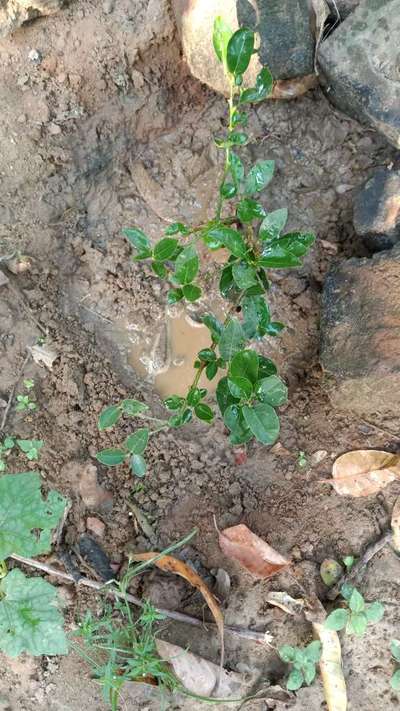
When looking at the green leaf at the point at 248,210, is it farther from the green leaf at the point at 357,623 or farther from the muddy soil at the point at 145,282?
the green leaf at the point at 357,623

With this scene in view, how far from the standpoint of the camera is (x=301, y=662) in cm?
239

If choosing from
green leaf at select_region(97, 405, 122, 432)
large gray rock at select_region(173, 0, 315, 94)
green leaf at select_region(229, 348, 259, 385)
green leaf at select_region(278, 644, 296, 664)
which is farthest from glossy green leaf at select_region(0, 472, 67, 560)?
large gray rock at select_region(173, 0, 315, 94)

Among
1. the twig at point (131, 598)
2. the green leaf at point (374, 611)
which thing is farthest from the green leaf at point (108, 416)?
the green leaf at point (374, 611)

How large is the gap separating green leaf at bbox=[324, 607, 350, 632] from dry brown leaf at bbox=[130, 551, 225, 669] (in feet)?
1.27

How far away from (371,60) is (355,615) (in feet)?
7.05

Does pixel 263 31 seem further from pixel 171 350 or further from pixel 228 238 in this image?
pixel 171 350

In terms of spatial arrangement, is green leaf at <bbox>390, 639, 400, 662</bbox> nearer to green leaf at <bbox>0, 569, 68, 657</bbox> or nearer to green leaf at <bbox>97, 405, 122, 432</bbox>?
green leaf at <bbox>0, 569, 68, 657</bbox>

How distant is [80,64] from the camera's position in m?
2.80

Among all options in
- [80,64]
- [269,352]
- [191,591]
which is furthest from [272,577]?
[80,64]

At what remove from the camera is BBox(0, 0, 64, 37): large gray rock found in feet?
8.92

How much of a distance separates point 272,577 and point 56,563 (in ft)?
2.73

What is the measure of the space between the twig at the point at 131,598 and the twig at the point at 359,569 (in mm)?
314

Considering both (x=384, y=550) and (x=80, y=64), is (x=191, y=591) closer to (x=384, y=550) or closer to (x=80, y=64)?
(x=384, y=550)

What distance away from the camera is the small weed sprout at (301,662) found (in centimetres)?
238
